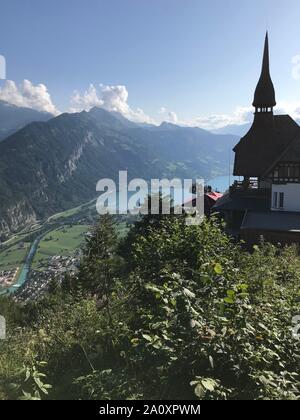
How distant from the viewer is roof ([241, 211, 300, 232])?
2265 cm

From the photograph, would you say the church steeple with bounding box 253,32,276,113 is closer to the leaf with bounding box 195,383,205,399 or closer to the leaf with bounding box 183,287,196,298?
the leaf with bounding box 183,287,196,298

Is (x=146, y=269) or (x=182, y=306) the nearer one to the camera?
(x=182, y=306)

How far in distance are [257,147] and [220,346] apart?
28843 mm

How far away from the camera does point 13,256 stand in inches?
5792

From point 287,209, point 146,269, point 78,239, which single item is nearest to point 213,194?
point 287,209

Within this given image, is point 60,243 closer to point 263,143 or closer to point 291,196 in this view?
point 263,143

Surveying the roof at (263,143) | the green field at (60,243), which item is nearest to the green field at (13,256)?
the green field at (60,243)

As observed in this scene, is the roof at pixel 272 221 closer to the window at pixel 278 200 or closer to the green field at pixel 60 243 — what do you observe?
the window at pixel 278 200

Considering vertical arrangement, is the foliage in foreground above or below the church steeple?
below

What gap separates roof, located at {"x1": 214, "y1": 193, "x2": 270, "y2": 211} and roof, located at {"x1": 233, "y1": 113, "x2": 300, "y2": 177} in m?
2.09

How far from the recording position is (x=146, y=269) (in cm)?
849

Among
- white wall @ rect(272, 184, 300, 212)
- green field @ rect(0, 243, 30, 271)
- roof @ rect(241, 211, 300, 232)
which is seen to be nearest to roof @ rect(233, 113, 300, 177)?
white wall @ rect(272, 184, 300, 212)
